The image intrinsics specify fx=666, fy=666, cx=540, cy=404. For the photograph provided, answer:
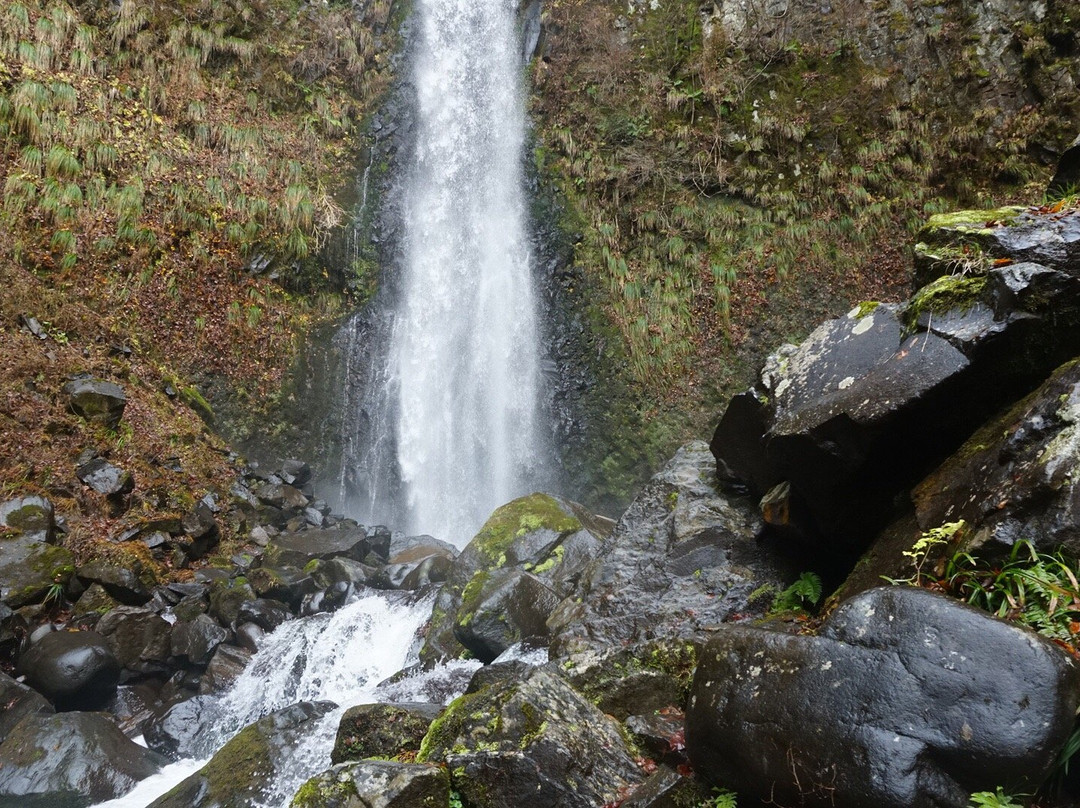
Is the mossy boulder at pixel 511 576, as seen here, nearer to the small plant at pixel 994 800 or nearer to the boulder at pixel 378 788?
the boulder at pixel 378 788

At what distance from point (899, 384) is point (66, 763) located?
6693mm

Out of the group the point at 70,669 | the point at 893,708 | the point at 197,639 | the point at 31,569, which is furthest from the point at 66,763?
the point at 893,708

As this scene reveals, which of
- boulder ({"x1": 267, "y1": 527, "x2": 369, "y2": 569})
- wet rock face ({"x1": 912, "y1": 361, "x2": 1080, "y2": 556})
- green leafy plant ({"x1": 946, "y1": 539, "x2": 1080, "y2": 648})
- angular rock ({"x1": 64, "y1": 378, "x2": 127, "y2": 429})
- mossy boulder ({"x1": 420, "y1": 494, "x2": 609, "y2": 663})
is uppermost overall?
wet rock face ({"x1": 912, "y1": 361, "x2": 1080, "y2": 556})

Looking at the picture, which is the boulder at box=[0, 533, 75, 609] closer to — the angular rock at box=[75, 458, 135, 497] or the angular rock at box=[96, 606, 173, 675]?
the angular rock at box=[96, 606, 173, 675]

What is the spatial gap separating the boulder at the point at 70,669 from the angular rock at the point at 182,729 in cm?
60

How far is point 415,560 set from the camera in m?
9.79

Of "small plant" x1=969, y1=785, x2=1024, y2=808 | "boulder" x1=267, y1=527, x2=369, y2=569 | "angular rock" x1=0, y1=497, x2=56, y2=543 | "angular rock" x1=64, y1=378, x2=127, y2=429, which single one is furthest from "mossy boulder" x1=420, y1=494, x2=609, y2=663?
"angular rock" x1=64, y1=378, x2=127, y2=429

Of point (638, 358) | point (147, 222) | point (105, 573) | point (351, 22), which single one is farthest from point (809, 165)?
point (105, 573)

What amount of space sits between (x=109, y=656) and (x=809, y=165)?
13716 millimetres

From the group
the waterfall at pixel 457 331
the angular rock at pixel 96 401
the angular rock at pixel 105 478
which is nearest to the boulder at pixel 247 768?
the angular rock at pixel 105 478

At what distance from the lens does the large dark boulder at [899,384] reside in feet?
11.6

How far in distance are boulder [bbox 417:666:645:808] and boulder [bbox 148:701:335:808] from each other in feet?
6.67

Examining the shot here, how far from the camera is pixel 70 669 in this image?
242 inches

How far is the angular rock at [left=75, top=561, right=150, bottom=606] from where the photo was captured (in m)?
7.14
